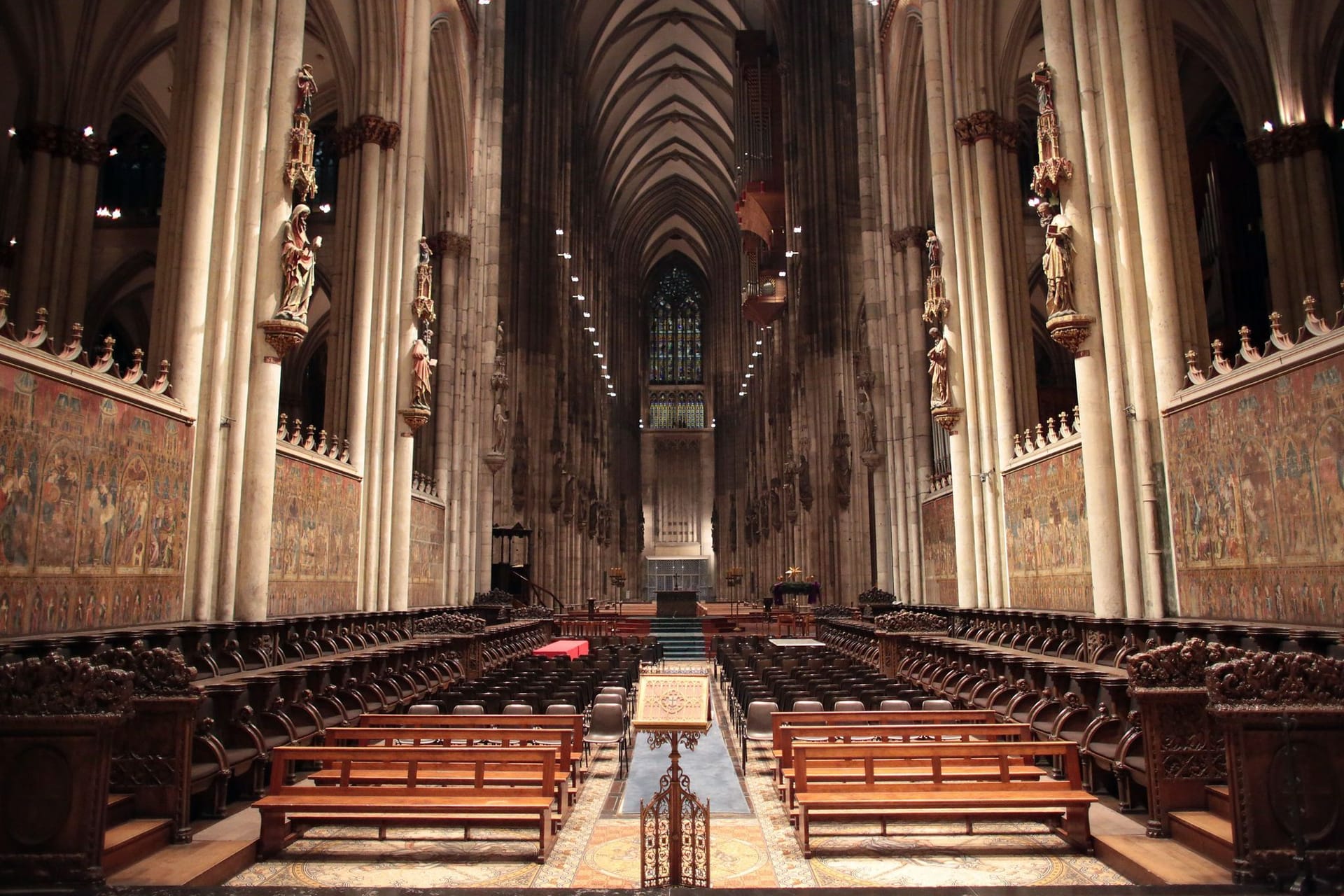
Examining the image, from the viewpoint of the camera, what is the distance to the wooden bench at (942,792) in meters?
5.60

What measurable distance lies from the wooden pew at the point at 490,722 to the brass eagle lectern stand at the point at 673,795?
1.58 metres

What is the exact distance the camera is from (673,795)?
4734 mm

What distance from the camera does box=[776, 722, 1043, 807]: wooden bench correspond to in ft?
20.4

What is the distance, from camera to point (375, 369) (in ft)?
56.1

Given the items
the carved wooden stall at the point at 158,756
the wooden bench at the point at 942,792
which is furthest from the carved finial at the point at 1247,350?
the carved wooden stall at the point at 158,756

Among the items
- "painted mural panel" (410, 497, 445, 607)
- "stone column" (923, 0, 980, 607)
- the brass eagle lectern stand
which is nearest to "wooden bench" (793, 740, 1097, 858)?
the brass eagle lectern stand

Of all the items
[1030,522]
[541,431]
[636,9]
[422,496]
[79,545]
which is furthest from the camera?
[636,9]

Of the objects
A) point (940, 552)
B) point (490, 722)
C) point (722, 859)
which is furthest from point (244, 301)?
point (940, 552)

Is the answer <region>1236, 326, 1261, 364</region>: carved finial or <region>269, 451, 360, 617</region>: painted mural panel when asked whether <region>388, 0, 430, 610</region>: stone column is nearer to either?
<region>269, 451, 360, 617</region>: painted mural panel

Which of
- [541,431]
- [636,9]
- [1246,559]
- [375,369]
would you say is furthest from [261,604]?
[636,9]

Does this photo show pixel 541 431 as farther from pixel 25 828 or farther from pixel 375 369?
pixel 25 828

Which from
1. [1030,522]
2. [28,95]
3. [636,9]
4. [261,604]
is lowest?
[261,604]

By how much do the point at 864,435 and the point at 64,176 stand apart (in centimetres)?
1926

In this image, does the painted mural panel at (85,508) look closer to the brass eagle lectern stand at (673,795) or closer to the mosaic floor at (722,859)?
the mosaic floor at (722,859)
